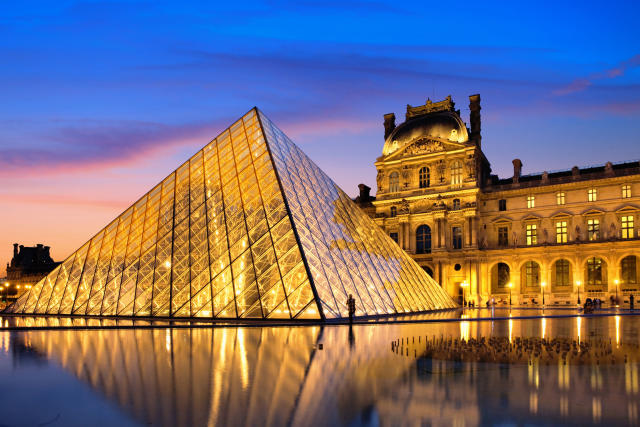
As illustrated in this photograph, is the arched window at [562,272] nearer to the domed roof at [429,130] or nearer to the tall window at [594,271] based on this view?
the tall window at [594,271]

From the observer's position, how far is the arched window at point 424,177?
5941 centimetres

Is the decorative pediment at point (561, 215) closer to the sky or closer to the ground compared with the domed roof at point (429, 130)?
closer to the ground

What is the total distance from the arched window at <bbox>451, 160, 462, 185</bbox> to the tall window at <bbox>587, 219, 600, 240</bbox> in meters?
12.7

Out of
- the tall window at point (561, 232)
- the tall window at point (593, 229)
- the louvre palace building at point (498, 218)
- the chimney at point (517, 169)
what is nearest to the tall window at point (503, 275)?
the louvre palace building at point (498, 218)

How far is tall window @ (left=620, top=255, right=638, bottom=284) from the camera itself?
166ft

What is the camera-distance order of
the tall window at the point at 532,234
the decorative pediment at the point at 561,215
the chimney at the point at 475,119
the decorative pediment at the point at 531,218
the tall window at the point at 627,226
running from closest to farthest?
1. the tall window at the point at 627,226
2. the decorative pediment at the point at 561,215
3. the decorative pediment at the point at 531,218
4. the tall window at the point at 532,234
5. the chimney at the point at 475,119

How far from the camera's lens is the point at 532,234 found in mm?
55219

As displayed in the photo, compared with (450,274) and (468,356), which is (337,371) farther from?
(450,274)

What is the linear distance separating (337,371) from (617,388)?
3793 millimetres

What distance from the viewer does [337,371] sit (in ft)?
27.8

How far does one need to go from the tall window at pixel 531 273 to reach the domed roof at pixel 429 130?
14.2 m

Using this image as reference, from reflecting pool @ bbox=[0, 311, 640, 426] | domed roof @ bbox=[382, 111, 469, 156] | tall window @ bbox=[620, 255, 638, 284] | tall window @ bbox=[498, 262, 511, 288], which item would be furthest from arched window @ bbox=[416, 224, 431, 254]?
reflecting pool @ bbox=[0, 311, 640, 426]

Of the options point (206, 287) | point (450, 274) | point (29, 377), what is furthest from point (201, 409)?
point (450, 274)

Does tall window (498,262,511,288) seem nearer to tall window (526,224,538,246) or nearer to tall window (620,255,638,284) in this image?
tall window (526,224,538,246)
